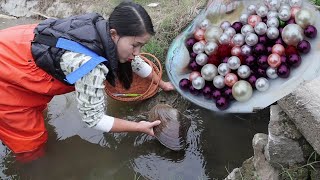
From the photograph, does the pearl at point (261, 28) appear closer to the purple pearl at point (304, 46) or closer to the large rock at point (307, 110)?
the purple pearl at point (304, 46)

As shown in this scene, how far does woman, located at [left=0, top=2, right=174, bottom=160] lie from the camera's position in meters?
2.53

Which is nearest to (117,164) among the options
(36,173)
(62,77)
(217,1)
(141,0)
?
(36,173)

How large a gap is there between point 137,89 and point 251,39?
3.27ft

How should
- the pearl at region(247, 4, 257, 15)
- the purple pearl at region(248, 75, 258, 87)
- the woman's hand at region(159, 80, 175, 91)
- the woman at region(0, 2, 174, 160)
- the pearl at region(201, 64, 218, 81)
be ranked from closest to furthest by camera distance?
the woman at region(0, 2, 174, 160)
the purple pearl at region(248, 75, 258, 87)
the pearl at region(201, 64, 218, 81)
the pearl at region(247, 4, 257, 15)
the woman's hand at region(159, 80, 175, 91)

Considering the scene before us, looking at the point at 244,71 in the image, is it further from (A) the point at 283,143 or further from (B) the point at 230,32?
(A) the point at 283,143

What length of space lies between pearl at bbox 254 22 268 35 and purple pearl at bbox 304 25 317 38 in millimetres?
273

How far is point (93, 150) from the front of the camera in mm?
3330

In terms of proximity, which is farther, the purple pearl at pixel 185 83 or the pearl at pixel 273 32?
the purple pearl at pixel 185 83

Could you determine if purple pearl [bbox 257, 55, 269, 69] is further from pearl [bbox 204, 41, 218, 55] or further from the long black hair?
the long black hair

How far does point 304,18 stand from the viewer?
295cm

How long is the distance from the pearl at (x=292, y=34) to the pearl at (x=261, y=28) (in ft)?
0.45

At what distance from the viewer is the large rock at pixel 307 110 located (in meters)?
2.08

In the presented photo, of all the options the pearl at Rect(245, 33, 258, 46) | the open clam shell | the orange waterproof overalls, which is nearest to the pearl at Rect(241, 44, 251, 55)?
the pearl at Rect(245, 33, 258, 46)

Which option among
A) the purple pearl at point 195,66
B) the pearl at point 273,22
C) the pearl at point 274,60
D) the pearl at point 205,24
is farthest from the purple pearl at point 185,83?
the pearl at point 273,22
